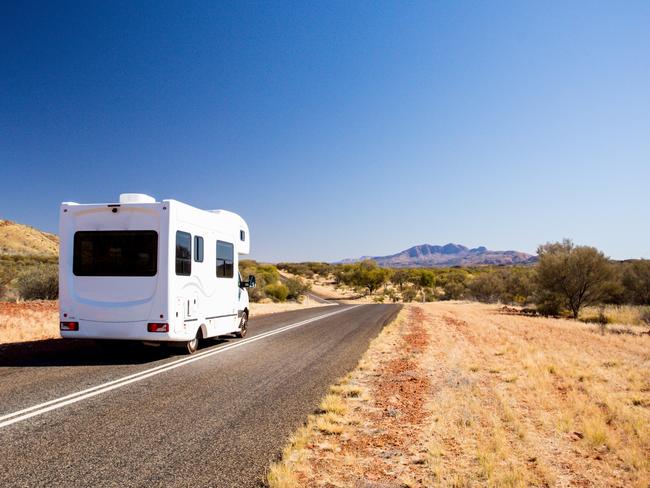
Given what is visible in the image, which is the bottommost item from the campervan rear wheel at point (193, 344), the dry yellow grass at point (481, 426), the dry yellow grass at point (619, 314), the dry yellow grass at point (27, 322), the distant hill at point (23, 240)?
the dry yellow grass at point (619, 314)

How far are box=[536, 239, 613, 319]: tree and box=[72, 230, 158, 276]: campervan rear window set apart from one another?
30.7 metres

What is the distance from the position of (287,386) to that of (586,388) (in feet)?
18.8

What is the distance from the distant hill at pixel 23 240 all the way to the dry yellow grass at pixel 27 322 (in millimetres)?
69607

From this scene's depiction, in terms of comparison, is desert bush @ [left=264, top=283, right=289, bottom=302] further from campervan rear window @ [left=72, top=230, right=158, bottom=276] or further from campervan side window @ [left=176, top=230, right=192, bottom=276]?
campervan rear window @ [left=72, top=230, right=158, bottom=276]

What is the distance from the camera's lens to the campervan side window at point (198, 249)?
10539 millimetres

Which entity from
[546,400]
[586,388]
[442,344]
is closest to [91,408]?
[546,400]

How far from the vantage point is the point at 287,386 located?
765 centimetres

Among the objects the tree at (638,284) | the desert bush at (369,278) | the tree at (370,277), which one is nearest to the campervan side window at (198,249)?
the tree at (638,284)

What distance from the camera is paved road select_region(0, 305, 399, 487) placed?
4.15m

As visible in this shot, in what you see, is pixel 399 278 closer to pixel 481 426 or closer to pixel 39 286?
pixel 39 286

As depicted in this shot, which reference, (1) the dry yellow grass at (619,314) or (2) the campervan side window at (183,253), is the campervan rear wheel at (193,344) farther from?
(1) the dry yellow grass at (619,314)

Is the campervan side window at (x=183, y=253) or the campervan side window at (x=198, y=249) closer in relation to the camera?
the campervan side window at (x=183, y=253)

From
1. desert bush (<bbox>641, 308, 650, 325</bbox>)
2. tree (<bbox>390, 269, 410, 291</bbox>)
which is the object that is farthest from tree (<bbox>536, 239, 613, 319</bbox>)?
tree (<bbox>390, 269, 410, 291</bbox>)

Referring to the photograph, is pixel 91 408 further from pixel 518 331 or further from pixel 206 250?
pixel 518 331
